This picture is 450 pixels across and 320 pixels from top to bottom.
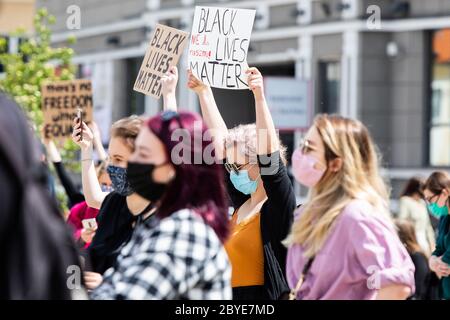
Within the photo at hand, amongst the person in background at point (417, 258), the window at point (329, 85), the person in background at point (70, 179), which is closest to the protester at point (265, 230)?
the person in background at point (70, 179)

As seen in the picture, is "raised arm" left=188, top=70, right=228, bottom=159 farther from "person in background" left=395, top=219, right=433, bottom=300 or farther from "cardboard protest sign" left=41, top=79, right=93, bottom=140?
"person in background" left=395, top=219, right=433, bottom=300

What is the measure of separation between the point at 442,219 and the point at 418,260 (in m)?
1.42

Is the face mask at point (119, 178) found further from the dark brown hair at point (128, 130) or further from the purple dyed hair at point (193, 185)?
the purple dyed hair at point (193, 185)

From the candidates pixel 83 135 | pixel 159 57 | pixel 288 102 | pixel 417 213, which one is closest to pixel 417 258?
pixel 417 213

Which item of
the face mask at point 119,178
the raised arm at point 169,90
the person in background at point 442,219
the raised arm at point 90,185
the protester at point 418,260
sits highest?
the raised arm at point 169,90

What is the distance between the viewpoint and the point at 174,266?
3492mm

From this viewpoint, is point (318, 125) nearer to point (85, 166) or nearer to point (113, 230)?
point (113, 230)

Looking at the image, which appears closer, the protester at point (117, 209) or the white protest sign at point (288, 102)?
the protester at point (117, 209)

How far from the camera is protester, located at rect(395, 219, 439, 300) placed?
9414 millimetres

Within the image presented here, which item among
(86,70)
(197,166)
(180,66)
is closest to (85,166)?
(197,166)

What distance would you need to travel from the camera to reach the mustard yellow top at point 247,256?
5195mm

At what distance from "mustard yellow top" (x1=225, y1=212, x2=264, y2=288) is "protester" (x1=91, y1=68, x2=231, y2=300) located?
1368 millimetres

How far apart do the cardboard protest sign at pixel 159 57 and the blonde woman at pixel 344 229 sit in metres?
2.10
